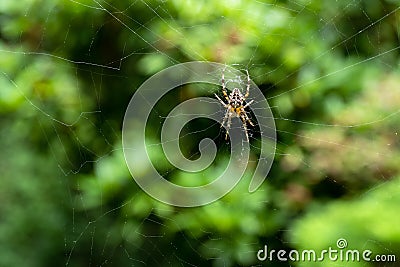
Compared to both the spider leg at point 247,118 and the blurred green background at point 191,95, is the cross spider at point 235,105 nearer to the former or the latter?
the spider leg at point 247,118

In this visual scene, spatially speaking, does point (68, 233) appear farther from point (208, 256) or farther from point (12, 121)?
point (208, 256)

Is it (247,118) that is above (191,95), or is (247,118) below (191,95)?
above

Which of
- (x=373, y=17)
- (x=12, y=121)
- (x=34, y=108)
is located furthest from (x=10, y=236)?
(x=373, y=17)

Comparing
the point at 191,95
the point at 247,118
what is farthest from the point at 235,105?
the point at 191,95

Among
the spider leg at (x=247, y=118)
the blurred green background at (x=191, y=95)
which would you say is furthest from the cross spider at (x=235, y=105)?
the blurred green background at (x=191, y=95)

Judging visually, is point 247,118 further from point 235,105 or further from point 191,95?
point 191,95

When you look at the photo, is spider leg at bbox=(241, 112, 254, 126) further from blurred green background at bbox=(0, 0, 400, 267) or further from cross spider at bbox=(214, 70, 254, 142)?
blurred green background at bbox=(0, 0, 400, 267)

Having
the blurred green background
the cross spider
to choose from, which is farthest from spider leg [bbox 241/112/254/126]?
the blurred green background

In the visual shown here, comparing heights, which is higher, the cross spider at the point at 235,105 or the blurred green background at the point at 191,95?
the cross spider at the point at 235,105
